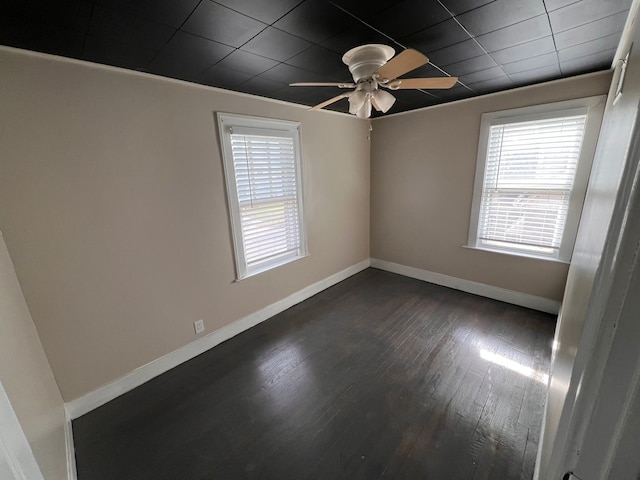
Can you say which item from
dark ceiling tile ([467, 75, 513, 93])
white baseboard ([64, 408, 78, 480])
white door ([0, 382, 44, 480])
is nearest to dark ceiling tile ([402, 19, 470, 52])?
dark ceiling tile ([467, 75, 513, 93])

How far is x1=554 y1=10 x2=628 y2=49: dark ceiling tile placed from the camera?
1464mm

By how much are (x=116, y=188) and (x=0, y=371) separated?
1.37m

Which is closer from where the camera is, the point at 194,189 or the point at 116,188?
the point at 116,188

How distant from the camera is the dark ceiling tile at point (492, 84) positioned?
96.3 inches

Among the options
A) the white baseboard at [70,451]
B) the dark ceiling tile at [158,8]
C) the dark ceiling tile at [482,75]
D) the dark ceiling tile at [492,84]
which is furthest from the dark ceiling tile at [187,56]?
the white baseboard at [70,451]

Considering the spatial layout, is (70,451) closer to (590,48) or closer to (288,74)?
(288,74)

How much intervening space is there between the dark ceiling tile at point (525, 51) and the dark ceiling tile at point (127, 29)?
217 cm

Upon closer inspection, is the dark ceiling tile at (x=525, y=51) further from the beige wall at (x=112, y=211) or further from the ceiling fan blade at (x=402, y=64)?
the beige wall at (x=112, y=211)

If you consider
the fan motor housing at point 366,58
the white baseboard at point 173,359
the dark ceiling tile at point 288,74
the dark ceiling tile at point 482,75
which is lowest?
the white baseboard at point 173,359

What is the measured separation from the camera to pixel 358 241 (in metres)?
A: 4.21

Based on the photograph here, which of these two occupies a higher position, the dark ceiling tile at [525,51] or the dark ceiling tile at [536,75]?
the dark ceiling tile at [536,75]

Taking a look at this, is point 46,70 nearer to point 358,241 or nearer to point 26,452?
point 26,452

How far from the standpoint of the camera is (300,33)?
1493 mm

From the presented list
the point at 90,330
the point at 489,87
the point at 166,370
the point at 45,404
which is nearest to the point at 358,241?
the point at 489,87
